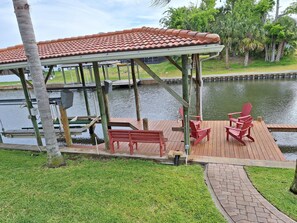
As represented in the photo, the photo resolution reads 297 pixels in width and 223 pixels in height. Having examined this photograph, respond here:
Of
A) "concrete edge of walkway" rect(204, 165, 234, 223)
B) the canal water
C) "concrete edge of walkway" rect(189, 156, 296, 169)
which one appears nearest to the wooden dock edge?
"concrete edge of walkway" rect(189, 156, 296, 169)

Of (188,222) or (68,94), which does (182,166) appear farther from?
(68,94)

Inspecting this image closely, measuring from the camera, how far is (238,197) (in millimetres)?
3834

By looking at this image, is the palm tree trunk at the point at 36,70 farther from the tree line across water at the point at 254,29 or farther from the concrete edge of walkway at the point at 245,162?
the tree line across water at the point at 254,29

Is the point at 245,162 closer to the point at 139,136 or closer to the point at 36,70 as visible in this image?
the point at 139,136

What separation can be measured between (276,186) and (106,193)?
3.33 metres

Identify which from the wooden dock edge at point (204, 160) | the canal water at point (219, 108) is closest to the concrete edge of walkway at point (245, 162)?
the wooden dock edge at point (204, 160)

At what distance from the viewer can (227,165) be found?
5051mm

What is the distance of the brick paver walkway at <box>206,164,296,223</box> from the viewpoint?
131 inches

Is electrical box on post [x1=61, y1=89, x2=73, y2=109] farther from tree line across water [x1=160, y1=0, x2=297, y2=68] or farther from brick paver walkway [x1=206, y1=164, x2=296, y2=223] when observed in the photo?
tree line across water [x1=160, y1=0, x2=297, y2=68]

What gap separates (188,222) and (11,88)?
35829 millimetres

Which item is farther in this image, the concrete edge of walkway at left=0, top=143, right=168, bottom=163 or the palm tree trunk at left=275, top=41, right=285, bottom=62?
the palm tree trunk at left=275, top=41, right=285, bottom=62

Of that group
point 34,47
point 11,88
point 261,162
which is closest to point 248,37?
point 261,162

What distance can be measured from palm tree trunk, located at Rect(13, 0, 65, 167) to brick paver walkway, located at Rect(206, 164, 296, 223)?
12.7 ft

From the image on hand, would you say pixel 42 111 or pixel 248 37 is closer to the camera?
pixel 42 111
